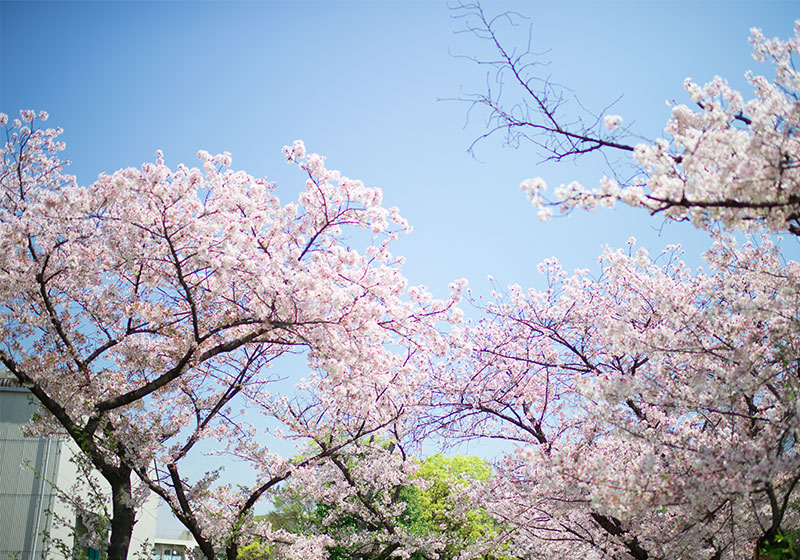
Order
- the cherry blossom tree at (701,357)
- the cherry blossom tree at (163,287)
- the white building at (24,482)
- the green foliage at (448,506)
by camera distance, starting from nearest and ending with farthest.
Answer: the cherry blossom tree at (701,357), the cherry blossom tree at (163,287), the green foliage at (448,506), the white building at (24,482)

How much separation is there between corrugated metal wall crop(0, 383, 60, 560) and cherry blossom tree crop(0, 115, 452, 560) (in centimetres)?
1346

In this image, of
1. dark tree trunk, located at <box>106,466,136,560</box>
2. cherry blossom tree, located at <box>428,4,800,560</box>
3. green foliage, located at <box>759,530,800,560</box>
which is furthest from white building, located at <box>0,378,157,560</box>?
green foliage, located at <box>759,530,800,560</box>

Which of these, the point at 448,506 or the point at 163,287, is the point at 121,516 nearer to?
the point at 163,287

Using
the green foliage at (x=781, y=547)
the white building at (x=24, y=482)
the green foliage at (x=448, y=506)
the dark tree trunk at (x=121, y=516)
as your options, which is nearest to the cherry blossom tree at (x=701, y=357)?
the green foliage at (x=781, y=547)

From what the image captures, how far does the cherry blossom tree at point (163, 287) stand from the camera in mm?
6570

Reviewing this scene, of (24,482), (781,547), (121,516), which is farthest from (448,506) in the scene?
(24,482)

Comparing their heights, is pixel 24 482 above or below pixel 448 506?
above

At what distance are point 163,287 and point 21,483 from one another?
16.6m

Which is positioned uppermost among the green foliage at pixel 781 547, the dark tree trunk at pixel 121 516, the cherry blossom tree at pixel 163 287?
the cherry blossom tree at pixel 163 287

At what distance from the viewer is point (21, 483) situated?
18.8 m

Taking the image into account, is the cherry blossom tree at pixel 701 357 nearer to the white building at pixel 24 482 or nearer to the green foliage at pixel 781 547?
the green foliage at pixel 781 547

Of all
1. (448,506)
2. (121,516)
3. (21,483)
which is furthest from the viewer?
(21,483)

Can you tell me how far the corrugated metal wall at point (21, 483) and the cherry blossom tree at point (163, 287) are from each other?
13.5 m

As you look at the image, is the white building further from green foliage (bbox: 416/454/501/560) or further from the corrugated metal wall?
green foliage (bbox: 416/454/501/560)
